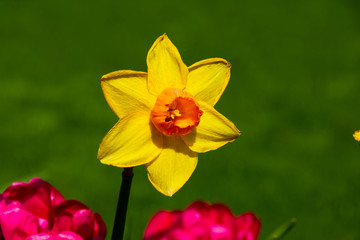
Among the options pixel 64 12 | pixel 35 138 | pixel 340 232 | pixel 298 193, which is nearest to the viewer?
pixel 340 232

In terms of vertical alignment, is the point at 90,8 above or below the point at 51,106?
above

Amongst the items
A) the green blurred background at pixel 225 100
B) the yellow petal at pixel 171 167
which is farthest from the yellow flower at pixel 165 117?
the green blurred background at pixel 225 100

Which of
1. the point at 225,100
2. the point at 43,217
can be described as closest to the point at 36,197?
the point at 43,217

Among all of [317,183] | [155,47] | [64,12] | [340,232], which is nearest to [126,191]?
[155,47]

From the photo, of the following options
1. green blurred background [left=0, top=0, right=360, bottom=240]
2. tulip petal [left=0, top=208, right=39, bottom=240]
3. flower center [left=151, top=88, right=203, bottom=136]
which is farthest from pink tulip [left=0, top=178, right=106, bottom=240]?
green blurred background [left=0, top=0, right=360, bottom=240]

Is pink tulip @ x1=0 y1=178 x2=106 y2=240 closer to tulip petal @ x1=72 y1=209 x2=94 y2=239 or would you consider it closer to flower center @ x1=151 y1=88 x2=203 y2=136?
tulip petal @ x1=72 y1=209 x2=94 y2=239

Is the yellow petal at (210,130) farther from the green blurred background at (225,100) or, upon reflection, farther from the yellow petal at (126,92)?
the green blurred background at (225,100)

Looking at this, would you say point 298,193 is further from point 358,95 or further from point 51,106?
point 51,106

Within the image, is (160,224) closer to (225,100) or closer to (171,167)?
(171,167)
